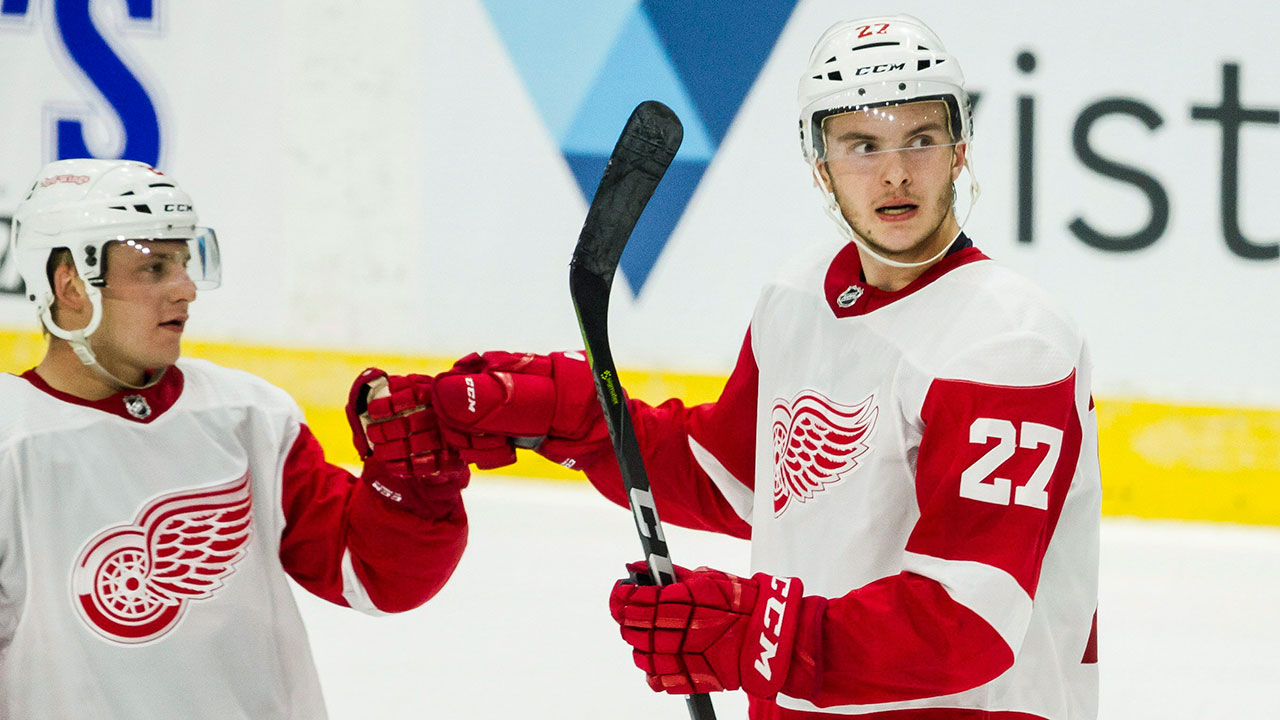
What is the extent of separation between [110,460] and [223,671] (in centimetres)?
29

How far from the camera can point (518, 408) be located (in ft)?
5.75

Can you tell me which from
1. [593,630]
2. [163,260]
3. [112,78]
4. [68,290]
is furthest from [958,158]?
[112,78]

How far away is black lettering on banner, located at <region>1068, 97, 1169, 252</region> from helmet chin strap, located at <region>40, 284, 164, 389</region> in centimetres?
236

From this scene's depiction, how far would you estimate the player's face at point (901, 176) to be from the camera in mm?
1555

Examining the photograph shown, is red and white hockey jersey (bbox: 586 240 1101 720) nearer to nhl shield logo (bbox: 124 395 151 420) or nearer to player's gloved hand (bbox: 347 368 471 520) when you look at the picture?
player's gloved hand (bbox: 347 368 471 520)

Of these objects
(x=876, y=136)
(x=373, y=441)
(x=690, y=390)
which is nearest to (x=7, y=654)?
(x=373, y=441)

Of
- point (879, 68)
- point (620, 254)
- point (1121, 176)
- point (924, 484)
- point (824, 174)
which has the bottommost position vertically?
point (924, 484)

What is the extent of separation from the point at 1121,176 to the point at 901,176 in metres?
2.03

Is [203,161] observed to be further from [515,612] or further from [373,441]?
[373,441]

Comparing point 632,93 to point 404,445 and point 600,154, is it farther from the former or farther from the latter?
point 404,445

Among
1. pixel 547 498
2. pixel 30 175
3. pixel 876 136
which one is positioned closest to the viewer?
pixel 876 136

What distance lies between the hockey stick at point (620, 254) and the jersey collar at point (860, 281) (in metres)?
0.24

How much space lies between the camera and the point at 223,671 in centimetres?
175

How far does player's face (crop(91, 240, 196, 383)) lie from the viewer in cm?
175
